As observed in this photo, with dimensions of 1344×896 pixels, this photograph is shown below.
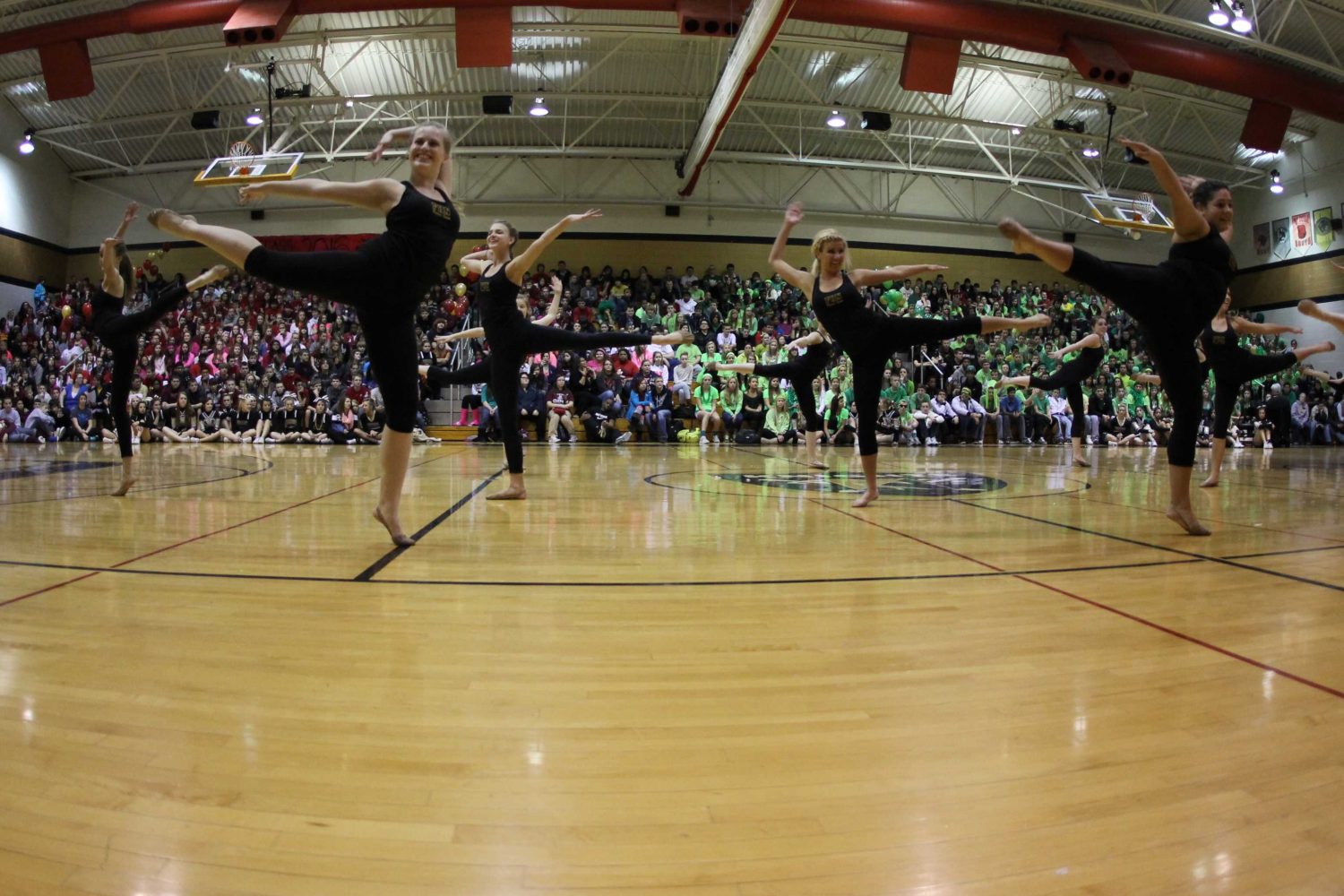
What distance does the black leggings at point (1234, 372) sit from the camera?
554 cm

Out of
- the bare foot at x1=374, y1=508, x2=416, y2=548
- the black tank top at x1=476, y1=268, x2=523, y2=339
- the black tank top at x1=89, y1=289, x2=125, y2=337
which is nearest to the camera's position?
the bare foot at x1=374, y1=508, x2=416, y2=548

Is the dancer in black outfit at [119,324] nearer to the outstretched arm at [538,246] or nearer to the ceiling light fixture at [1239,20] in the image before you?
the outstretched arm at [538,246]

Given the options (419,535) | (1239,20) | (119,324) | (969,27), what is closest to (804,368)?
(419,535)

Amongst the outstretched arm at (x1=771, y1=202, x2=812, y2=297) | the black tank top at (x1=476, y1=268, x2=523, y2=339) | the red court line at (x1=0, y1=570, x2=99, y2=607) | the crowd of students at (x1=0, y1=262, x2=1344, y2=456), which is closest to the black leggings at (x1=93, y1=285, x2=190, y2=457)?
the black tank top at (x1=476, y1=268, x2=523, y2=339)

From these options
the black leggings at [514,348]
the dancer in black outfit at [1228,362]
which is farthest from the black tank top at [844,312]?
the dancer in black outfit at [1228,362]

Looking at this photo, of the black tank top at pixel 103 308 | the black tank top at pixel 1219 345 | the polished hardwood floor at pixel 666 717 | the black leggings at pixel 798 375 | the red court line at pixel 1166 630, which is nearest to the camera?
the polished hardwood floor at pixel 666 717

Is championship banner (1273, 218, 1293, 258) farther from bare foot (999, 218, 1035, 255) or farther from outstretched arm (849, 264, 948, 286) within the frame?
bare foot (999, 218, 1035, 255)

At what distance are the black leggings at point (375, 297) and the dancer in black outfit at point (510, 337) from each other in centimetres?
130

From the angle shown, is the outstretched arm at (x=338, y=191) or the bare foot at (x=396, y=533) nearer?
the outstretched arm at (x=338, y=191)

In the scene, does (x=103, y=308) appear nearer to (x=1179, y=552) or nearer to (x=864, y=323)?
(x=864, y=323)

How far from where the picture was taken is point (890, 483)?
6.06m

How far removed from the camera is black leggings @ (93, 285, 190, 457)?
4.94m

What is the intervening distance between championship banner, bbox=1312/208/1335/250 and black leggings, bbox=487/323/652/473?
23558 mm

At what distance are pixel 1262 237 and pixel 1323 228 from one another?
2.03 meters
